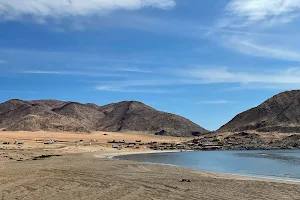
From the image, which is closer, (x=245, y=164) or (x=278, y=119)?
(x=245, y=164)

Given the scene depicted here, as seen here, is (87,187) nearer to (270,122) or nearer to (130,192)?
(130,192)

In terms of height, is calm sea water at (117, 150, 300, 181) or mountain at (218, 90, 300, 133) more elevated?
mountain at (218, 90, 300, 133)

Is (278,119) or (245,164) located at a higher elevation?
(278,119)

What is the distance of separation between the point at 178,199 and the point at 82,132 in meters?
167

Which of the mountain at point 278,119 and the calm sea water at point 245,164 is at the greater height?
the mountain at point 278,119

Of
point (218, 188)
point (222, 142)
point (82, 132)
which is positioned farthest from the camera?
point (82, 132)

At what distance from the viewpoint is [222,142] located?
478 feet

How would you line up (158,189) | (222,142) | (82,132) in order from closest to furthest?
(158,189), (222,142), (82,132)

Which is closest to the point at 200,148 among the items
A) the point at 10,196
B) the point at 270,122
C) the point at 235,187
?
the point at 270,122

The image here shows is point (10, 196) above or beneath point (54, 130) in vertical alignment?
beneath

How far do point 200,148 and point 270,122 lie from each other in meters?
65.7

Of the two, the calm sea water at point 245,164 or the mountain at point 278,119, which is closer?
the calm sea water at point 245,164

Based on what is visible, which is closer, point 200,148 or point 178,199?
point 178,199

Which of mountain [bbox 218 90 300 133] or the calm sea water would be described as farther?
mountain [bbox 218 90 300 133]
